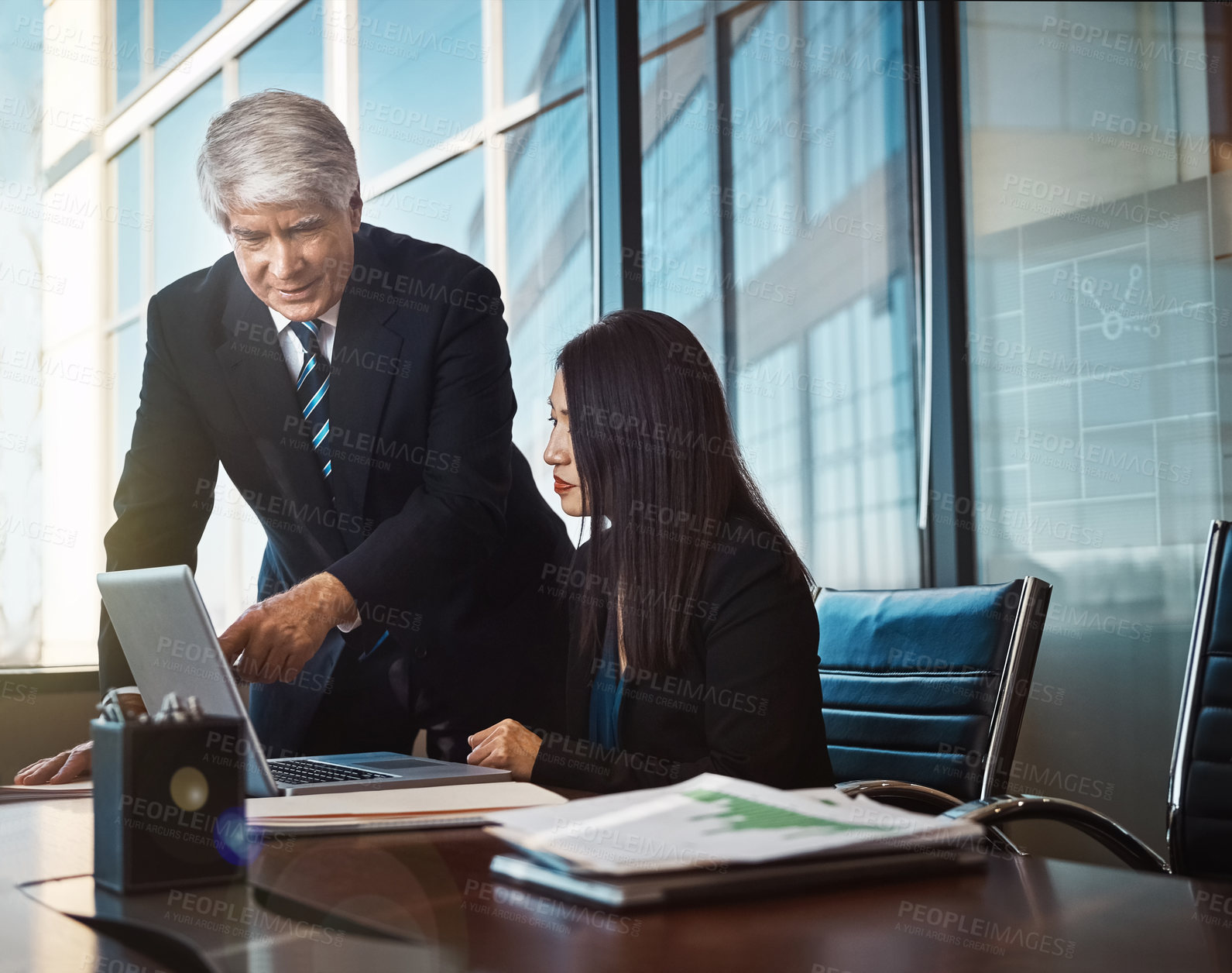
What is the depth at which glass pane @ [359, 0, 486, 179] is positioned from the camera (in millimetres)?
2697

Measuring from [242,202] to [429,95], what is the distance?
592mm

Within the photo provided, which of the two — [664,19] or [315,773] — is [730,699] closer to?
[315,773]

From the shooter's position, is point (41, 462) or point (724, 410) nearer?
point (724, 410)

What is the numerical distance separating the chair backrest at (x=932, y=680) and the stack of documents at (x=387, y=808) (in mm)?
799

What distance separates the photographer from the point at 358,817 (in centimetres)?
118

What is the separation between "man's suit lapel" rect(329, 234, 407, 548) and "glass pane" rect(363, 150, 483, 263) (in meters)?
0.13

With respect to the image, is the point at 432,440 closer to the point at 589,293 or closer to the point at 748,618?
the point at 589,293

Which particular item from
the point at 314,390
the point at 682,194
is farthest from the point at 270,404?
the point at 682,194

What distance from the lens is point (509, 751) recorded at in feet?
5.43

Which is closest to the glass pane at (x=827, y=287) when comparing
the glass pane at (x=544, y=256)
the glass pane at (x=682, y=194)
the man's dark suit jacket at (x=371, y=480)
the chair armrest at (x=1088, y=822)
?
the glass pane at (x=682, y=194)

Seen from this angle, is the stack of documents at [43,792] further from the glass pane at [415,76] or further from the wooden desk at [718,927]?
the glass pane at [415,76]

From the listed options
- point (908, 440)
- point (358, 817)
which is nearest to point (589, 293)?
point (908, 440)

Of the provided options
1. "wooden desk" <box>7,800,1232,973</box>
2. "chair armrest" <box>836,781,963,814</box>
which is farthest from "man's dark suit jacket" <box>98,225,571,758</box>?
"wooden desk" <box>7,800,1232,973</box>

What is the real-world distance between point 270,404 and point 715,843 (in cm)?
A: 187
